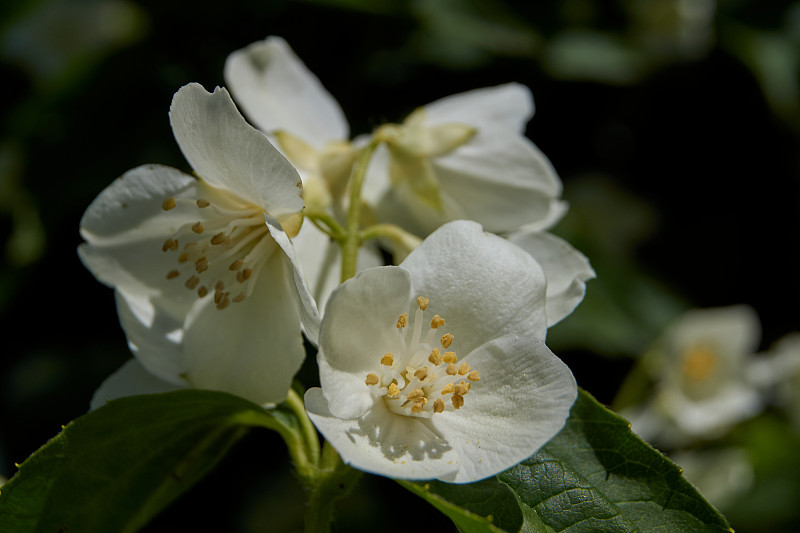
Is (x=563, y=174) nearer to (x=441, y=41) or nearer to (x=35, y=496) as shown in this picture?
(x=441, y=41)

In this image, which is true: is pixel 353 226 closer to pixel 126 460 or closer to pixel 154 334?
pixel 154 334

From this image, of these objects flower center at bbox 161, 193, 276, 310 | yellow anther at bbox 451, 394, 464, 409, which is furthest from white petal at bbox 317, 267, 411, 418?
flower center at bbox 161, 193, 276, 310

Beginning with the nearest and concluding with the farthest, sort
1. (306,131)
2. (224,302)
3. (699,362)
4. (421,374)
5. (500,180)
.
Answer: (421,374), (224,302), (500,180), (306,131), (699,362)

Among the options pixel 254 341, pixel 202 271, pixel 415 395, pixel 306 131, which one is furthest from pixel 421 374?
pixel 306 131

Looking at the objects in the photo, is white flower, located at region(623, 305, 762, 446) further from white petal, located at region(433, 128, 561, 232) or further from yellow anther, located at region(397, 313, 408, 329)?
yellow anther, located at region(397, 313, 408, 329)

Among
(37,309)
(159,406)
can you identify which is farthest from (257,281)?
(37,309)

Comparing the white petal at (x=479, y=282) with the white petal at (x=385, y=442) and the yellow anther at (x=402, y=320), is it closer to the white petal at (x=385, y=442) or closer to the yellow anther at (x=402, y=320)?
the yellow anther at (x=402, y=320)
